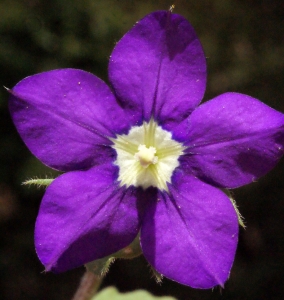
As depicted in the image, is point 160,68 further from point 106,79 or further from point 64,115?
point 106,79

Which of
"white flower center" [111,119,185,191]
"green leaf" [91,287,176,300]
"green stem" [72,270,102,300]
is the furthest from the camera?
"green leaf" [91,287,176,300]

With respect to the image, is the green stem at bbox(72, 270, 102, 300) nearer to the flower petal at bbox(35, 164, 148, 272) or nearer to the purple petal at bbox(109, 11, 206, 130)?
the flower petal at bbox(35, 164, 148, 272)

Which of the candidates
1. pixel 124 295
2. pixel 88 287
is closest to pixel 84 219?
pixel 88 287

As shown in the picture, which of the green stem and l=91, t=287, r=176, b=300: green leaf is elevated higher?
the green stem

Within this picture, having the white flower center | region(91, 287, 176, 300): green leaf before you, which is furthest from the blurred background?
the white flower center

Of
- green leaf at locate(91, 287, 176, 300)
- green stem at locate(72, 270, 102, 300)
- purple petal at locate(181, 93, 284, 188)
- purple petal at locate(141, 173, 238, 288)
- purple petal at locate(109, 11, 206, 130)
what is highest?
purple petal at locate(109, 11, 206, 130)

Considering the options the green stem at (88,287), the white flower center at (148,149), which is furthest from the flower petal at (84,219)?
the green stem at (88,287)

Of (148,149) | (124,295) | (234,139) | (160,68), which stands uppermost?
(160,68)
